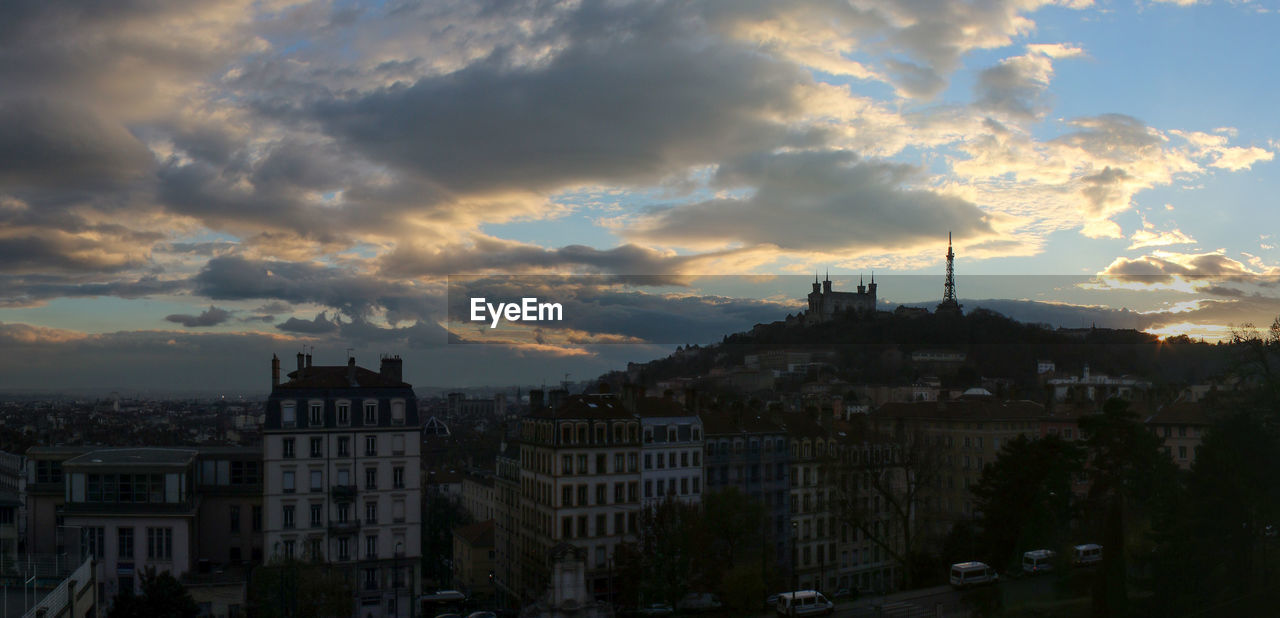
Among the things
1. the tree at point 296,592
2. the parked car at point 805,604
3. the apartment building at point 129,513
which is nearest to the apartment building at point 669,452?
the parked car at point 805,604

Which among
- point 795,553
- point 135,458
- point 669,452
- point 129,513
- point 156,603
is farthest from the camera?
point 795,553

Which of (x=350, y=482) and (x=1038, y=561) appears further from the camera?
(x=350, y=482)

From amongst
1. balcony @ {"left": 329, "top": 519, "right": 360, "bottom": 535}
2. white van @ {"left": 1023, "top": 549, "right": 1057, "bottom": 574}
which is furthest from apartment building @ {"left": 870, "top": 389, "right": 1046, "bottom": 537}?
balcony @ {"left": 329, "top": 519, "right": 360, "bottom": 535}

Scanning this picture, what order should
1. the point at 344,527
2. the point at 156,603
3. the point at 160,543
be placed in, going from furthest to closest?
the point at 344,527 < the point at 160,543 < the point at 156,603

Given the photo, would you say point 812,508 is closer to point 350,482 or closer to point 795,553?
point 795,553

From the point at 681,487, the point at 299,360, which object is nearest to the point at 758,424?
the point at 681,487

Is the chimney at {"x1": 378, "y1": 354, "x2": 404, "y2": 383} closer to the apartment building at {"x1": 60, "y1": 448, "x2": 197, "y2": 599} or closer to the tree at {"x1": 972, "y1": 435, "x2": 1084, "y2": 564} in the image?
the apartment building at {"x1": 60, "y1": 448, "x2": 197, "y2": 599}

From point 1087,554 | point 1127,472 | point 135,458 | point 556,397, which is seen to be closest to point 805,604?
point 1087,554

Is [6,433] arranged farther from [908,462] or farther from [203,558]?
[908,462]

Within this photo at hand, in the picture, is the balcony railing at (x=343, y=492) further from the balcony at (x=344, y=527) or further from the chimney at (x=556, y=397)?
the chimney at (x=556, y=397)
